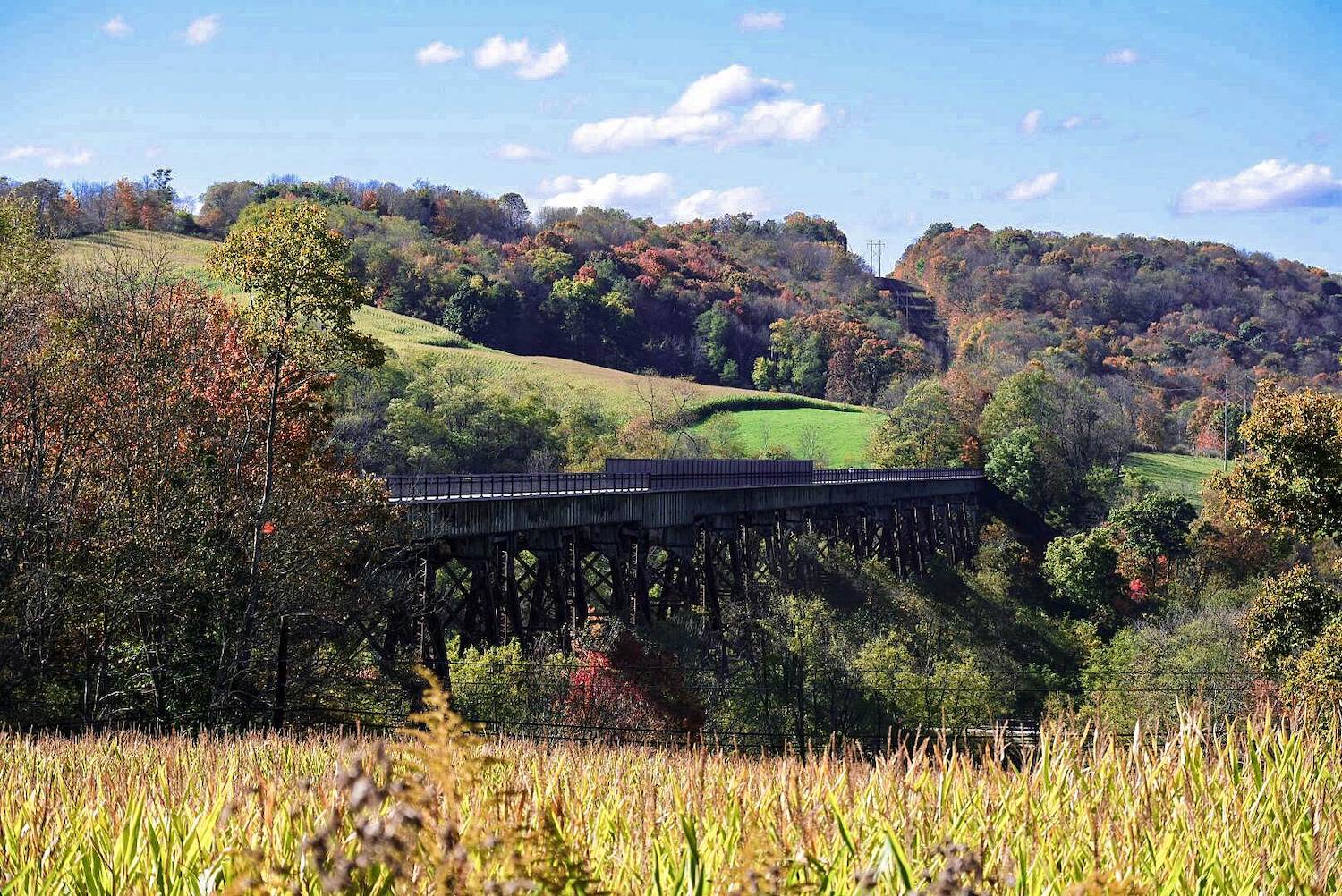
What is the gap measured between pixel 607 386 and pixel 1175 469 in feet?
123

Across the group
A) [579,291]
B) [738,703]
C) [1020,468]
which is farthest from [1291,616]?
[579,291]

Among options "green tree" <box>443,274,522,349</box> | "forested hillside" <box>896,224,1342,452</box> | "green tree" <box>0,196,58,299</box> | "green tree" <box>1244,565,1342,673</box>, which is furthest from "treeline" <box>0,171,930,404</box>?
"green tree" <box>1244,565,1342,673</box>

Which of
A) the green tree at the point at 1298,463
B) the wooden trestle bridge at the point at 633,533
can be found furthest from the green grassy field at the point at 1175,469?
the green tree at the point at 1298,463

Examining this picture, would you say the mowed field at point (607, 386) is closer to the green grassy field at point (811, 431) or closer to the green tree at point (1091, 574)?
the green grassy field at point (811, 431)

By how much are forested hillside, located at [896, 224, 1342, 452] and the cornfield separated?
3431 inches

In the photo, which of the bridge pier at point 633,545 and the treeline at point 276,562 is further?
the bridge pier at point 633,545

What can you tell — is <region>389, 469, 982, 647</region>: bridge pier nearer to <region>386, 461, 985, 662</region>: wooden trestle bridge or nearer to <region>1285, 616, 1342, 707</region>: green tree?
<region>386, 461, 985, 662</region>: wooden trestle bridge

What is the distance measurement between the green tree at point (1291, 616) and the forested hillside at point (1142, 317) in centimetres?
6679

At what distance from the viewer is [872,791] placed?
5.43 meters

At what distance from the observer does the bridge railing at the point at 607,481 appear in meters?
32.1

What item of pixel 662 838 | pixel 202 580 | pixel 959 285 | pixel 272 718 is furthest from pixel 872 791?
pixel 959 285

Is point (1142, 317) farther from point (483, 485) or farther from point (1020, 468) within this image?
point (483, 485)

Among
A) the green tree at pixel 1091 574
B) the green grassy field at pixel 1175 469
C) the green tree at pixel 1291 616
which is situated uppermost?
the green tree at pixel 1291 616

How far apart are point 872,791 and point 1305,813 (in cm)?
154
